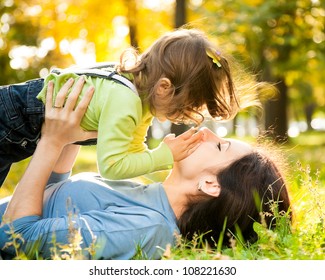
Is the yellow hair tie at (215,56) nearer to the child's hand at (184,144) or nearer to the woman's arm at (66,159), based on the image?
the child's hand at (184,144)

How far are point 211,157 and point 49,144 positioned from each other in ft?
2.84

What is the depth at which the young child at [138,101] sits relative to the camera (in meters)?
3.14

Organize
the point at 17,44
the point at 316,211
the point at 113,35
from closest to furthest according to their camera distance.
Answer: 1. the point at 316,211
2. the point at 113,35
3. the point at 17,44

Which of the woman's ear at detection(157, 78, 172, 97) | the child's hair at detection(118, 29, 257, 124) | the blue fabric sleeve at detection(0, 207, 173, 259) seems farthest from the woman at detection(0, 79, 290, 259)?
the woman's ear at detection(157, 78, 172, 97)

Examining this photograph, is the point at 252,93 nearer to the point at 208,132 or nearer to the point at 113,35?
the point at 208,132

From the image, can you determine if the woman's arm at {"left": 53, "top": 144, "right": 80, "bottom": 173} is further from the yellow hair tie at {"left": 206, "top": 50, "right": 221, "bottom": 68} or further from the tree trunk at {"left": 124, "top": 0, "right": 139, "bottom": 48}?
the tree trunk at {"left": 124, "top": 0, "right": 139, "bottom": 48}

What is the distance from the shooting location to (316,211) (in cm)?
356

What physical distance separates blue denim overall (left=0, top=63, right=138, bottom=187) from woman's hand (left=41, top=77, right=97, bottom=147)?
0.09m

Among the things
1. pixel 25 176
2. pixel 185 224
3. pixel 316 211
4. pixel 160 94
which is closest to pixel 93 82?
pixel 160 94

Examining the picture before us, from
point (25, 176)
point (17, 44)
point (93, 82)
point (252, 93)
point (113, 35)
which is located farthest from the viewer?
point (17, 44)

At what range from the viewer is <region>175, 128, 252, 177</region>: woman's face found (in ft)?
10.8

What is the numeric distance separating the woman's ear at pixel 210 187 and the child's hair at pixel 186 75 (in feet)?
1.51

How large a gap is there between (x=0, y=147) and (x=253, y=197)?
1.43 m

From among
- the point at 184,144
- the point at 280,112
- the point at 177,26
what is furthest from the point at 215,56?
the point at 280,112
